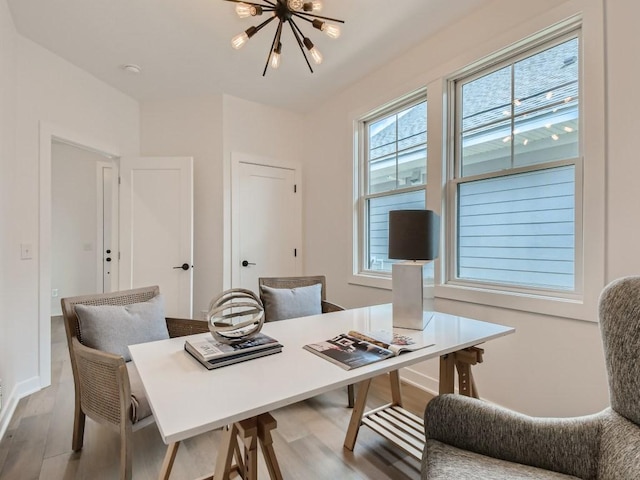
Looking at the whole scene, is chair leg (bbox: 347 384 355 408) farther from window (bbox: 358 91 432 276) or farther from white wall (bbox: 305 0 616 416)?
window (bbox: 358 91 432 276)

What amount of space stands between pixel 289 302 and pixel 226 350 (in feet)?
3.92

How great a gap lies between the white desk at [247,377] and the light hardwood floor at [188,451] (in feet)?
1.67

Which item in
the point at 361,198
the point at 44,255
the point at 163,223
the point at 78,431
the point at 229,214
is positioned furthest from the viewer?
the point at 229,214

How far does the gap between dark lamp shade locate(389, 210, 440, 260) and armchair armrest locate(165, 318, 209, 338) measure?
4.08 feet

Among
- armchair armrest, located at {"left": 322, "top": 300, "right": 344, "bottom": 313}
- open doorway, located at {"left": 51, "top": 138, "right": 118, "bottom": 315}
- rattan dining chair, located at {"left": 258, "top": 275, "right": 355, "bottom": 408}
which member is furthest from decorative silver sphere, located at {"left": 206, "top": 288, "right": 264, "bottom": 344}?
open doorway, located at {"left": 51, "top": 138, "right": 118, "bottom": 315}

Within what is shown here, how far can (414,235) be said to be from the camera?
66.2 inches

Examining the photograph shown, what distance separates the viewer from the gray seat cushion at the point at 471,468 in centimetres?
97

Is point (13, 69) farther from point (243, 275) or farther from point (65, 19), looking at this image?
point (243, 275)

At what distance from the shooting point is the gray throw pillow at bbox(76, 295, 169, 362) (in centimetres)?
174

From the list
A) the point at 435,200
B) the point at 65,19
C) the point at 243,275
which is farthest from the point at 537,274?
the point at 65,19

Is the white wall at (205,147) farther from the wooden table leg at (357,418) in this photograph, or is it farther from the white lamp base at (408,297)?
the white lamp base at (408,297)

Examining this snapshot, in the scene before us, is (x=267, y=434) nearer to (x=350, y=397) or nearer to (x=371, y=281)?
(x=350, y=397)

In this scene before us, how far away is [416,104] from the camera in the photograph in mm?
2793

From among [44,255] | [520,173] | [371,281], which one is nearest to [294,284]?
[371,281]
